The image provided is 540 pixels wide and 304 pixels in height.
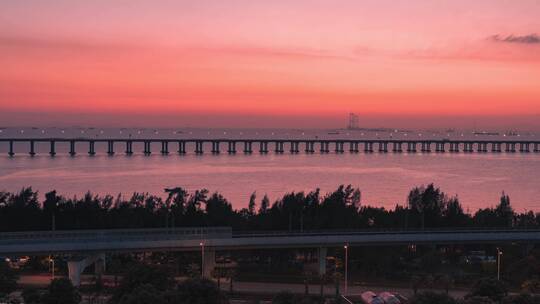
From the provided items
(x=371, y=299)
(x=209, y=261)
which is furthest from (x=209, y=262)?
(x=371, y=299)

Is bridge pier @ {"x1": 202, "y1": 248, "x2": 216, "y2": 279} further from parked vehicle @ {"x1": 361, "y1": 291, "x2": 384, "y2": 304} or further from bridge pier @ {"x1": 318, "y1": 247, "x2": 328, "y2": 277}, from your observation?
parked vehicle @ {"x1": 361, "y1": 291, "x2": 384, "y2": 304}

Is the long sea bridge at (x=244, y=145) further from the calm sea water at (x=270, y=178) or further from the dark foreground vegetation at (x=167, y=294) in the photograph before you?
the dark foreground vegetation at (x=167, y=294)

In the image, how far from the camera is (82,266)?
9.95 meters

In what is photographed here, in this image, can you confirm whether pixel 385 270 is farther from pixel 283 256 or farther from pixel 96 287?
pixel 96 287

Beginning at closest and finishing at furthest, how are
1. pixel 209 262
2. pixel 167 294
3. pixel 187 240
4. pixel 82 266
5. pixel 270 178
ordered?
pixel 167 294
pixel 82 266
pixel 209 262
pixel 187 240
pixel 270 178

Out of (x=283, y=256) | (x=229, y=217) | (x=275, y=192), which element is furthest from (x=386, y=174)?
(x=283, y=256)

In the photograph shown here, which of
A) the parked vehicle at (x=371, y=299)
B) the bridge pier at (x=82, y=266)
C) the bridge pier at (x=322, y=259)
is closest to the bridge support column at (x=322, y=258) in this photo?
the bridge pier at (x=322, y=259)

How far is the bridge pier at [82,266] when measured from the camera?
9742 mm

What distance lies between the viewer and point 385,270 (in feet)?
35.6

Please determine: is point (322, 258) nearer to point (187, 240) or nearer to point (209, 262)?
point (209, 262)

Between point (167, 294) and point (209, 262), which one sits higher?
point (167, 294)

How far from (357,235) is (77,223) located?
5.55 meters

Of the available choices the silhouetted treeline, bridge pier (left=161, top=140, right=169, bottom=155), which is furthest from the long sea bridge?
the silhouetted treeline

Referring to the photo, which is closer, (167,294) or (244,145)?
(167,294)
